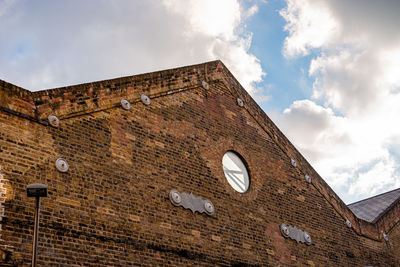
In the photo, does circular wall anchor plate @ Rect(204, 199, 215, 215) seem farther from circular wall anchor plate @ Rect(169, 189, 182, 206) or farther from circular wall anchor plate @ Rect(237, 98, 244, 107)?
circular wall anchor plate @ Rect(237, 98, 244, 107)

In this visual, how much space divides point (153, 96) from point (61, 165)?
359 cm

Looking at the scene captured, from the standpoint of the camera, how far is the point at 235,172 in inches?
552

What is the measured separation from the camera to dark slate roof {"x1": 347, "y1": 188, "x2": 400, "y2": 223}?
18391 millimetres

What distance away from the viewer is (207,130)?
45.4 feet

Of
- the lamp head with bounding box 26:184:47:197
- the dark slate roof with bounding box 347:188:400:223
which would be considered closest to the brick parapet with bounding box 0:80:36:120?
the lamp head with bounding box 26:184:47:197

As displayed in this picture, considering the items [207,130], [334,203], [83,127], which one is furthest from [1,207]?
[334,203]

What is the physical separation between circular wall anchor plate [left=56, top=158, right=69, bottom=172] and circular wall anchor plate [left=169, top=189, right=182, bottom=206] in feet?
8.78

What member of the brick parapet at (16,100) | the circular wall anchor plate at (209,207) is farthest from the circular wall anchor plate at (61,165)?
the circular wall anchor plate at (209,207)

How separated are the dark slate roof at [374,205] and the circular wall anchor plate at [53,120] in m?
11.8

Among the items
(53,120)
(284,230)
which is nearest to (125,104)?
(53,120)

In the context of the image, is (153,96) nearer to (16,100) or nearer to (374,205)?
(16,100)

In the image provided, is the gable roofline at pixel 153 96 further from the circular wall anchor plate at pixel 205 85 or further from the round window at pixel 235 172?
the round window at pixel 235 172

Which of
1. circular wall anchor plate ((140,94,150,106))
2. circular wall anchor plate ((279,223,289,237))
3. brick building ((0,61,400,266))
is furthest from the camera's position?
circular wall anchor plate ((279,223,289,237))

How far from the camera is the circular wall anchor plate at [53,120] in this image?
10.6m
